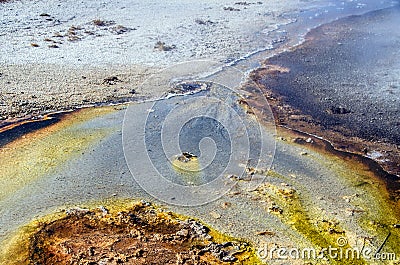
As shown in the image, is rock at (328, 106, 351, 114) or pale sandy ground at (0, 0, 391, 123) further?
pale sandy ground at (0, 0, 391, 123)

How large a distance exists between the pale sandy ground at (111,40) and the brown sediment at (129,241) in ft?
20.3

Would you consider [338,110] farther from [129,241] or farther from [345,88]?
[129,241]

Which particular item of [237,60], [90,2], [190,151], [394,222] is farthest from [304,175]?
[90,2]

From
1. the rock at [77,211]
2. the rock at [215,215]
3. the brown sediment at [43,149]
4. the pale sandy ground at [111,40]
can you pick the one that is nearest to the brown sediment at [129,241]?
the rock at [77,211]

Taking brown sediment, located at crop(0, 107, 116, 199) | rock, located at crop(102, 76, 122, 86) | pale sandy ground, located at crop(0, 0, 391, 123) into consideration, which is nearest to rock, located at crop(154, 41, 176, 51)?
pale sandy ground, located at crop(0, 0, 391, 123)

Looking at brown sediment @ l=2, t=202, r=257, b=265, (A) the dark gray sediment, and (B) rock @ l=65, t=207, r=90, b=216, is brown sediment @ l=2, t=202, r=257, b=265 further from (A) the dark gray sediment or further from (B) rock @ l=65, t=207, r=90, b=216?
(A) the dark gray sediment

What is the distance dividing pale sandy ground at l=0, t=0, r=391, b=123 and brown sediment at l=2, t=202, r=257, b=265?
6.18m

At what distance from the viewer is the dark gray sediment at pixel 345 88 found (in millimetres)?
13961

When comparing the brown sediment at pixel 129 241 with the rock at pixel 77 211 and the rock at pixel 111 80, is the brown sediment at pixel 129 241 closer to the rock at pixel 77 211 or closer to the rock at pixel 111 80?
the rock at pixel 77 211

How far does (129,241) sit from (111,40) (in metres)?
14.6

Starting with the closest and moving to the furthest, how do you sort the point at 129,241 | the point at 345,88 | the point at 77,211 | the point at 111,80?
the point at 129,241 < the point at 77,211 < the point at 111,80 < the point at 345,88

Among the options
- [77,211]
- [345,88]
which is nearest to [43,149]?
[77,211]

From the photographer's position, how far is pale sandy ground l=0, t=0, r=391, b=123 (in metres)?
16.0

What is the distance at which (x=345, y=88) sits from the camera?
56.7 feet
